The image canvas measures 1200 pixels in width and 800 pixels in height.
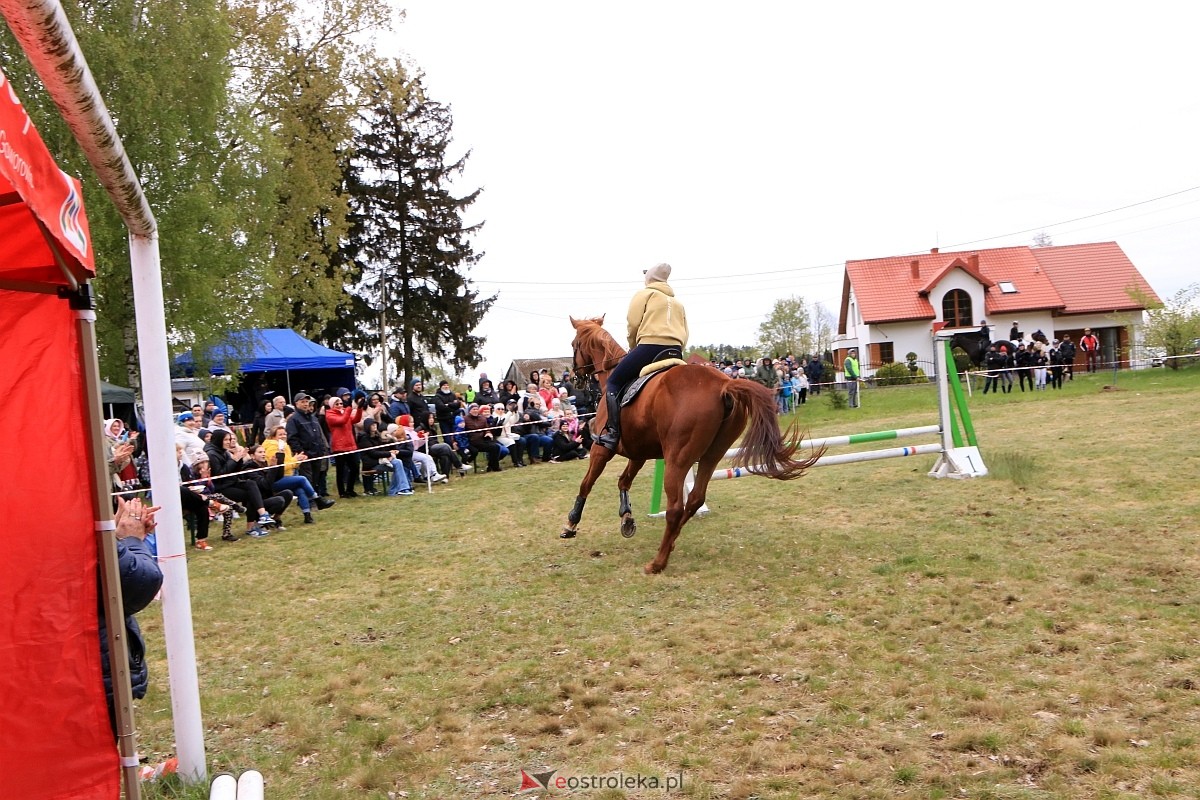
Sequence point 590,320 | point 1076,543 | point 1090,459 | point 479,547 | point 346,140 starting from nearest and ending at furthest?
point 1076,543 < point 479,547 < point 590,320 < point 1090,459 < point 346,140

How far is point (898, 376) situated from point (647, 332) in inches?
1051

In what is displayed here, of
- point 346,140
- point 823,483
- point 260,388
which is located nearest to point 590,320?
point 823,483

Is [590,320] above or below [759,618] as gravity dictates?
above

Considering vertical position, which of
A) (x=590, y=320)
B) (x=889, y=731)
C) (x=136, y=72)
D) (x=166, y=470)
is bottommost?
(x=889, y=731)

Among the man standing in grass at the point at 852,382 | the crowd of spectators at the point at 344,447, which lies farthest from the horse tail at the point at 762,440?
the man standing in grass at the point at 852,382

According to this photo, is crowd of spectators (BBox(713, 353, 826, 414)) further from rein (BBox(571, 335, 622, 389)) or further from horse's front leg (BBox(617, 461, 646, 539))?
horse's front leg (BBox(617, 461, 646, 539))

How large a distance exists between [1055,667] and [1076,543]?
2911 millimetres

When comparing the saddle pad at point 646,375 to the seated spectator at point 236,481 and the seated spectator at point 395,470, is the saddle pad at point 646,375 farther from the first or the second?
the seated spectator at point 395,470

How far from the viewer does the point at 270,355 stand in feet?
76.0

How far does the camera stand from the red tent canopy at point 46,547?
108 inches

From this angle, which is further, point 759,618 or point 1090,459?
point 1090,459

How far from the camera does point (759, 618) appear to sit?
18.5 feet

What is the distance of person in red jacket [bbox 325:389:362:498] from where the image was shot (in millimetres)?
13797

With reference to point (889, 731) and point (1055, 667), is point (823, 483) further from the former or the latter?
point (889, 731)
